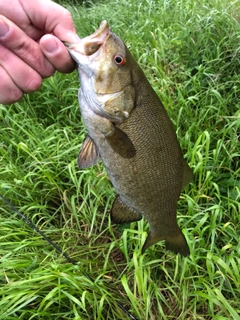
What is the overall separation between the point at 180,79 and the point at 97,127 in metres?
1.90

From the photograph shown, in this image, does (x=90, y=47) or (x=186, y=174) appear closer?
(x=90, y=47)

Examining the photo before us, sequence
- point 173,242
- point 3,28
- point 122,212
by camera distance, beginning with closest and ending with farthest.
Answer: point 3,28
point 122,212
point 173,242

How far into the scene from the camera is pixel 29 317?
1.88m

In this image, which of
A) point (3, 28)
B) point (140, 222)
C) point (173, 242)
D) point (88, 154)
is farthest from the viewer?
point (140, 222)

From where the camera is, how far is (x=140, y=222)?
6.99 feet

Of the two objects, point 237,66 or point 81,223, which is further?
point 237,66

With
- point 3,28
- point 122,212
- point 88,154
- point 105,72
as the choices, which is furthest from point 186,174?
point 3,28

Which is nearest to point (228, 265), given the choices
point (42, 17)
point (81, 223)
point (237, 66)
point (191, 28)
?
point (81, 223)

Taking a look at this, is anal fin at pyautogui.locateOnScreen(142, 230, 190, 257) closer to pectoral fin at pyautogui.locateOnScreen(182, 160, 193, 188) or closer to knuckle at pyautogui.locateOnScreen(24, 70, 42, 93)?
pectoral fin at pyautogui.locateOnScreen(182, 160, 193, 188)

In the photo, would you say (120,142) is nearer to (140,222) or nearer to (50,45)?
(50,45)

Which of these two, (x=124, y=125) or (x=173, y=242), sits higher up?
(x=124, y=125)

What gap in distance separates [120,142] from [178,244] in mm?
598

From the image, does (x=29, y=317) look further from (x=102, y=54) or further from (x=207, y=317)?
(x=102, y=54)

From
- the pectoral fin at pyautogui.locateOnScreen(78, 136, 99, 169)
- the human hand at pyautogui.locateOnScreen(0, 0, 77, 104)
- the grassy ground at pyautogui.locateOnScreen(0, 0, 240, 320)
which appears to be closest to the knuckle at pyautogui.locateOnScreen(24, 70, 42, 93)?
the human hand at pyautogui.locateOnScreen(0, 0, 77, 104)
